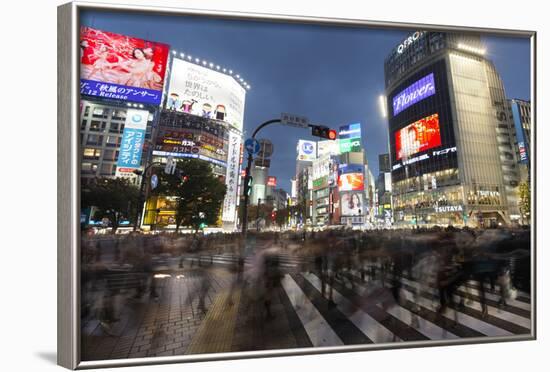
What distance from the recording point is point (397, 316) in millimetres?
4145

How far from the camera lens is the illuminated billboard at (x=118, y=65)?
3178mm

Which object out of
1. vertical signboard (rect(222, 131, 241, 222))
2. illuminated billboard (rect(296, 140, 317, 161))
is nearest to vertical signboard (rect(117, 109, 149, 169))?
illuminated billboard (rect(296, 140, 317, 161))

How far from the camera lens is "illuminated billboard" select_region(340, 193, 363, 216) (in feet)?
98.5

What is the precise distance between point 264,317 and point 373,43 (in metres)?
4.61

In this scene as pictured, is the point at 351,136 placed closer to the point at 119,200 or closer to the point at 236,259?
the point at 119,200

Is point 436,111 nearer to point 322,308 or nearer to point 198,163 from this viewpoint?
point 198,163

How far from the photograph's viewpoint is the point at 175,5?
3279 mm

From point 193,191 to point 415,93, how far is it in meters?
29.8

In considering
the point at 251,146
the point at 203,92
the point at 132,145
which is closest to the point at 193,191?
the point at 132,145

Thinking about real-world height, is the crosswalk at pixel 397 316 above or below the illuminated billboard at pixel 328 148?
below

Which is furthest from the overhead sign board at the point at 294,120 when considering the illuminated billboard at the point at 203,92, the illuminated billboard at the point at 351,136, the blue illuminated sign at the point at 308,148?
the illuminated billboard at the point at 351,136

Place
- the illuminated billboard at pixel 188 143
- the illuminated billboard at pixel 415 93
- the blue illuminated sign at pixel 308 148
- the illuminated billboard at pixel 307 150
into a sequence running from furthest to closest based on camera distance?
the illuminated billboard at pixel 415 93, the blue illuminated sign at pixel 308 148, the illuminated billboard at pixel 307 150, the illuminated billboard at pixel 188 143

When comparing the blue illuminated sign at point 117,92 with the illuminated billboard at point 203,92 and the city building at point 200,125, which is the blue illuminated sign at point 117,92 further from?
the city building at point 200,125

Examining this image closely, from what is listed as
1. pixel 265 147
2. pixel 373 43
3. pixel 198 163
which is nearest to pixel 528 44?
pixel 373 43
